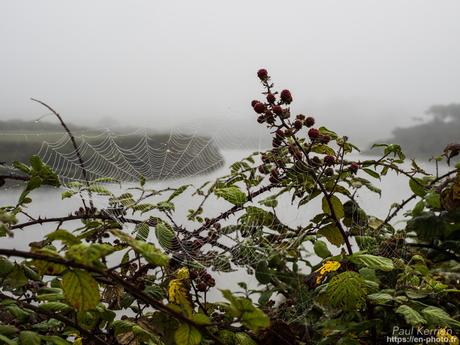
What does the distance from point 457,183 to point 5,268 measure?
156cm

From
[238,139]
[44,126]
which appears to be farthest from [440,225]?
[44,126]

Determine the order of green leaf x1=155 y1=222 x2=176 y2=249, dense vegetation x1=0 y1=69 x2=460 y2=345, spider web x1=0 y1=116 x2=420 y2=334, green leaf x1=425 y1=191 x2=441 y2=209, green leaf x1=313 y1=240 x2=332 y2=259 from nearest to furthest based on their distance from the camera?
dense vegetation x1=0 y1=69 x2=460 y2=345
green leaf x1=155 y1=222 x2=176 y2=249
green leaf x1=313 y1=240 x2=332 y2=259
green leaf x1=425 y1=191 x2=441 y2=209
spider web x1=0 y1=116 x2=420 y2=334

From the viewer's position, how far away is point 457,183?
1566 millimetres

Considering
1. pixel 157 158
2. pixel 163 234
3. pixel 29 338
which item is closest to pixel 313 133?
pixel 163 234

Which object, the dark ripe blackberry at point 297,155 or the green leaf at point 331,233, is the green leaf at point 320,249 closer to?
the green leaf at point 331,233

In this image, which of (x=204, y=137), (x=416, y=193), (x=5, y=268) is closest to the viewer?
(x=5, y=268)

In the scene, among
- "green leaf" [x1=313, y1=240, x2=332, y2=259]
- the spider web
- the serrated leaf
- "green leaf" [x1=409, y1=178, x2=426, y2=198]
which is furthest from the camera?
the spider web

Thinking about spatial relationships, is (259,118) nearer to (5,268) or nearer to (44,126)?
(5,268)

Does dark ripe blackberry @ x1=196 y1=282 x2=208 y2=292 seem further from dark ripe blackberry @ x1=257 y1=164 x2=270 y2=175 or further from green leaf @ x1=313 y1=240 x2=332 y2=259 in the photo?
dark ripe blackberry @ x1=257 y1=164 x2=270 y2=175

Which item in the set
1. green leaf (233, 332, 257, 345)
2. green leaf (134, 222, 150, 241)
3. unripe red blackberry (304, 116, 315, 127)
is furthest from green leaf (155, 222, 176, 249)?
unripe red blackberry (304, 116, 315, 127)

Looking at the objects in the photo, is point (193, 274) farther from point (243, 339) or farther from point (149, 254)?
point (149, 254)

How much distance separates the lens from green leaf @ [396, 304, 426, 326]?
1.07 metres

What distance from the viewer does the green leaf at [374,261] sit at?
107 centimetres

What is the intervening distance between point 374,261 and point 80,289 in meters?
0.76
